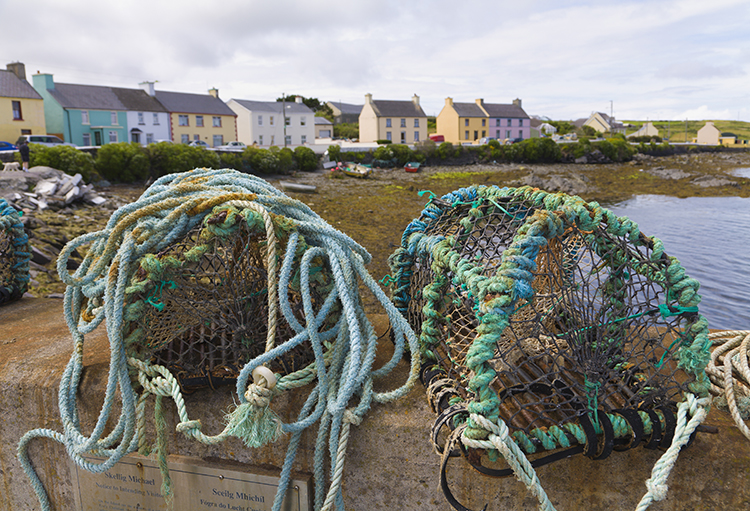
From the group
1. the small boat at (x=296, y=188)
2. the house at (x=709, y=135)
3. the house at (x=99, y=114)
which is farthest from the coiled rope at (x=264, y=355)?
the house at (x=709, y=135)

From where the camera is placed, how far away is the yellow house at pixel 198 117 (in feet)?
150

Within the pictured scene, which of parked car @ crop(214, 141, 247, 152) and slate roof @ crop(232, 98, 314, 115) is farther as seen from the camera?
slate roof @ crop(232, 98, 314, 115)

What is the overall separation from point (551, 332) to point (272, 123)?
53391 mm

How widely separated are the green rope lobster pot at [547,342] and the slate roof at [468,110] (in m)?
62.2

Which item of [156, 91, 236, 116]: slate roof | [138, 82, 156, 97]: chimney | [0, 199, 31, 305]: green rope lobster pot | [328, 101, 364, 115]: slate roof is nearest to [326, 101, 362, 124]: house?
[328, 101, 364, 115]: slate roof

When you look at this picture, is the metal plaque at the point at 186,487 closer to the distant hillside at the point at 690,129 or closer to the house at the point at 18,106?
the house at the point at 18,106

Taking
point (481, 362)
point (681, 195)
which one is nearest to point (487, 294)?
point (481, 362)

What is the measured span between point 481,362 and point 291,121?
177ft

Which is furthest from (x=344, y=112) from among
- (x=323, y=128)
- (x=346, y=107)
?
(x=323, y=128)

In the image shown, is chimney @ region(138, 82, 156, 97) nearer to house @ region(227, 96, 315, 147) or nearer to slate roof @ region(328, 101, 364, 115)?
house @ region(227, 96, 315, 147)

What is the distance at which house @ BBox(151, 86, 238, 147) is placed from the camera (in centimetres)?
4559

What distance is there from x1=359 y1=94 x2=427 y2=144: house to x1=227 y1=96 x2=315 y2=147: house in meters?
8.25

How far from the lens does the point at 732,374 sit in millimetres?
2740

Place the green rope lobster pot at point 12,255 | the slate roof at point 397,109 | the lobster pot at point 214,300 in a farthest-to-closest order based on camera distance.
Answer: the slate roof at point 397,109 < the green rope lobster pot at point 12,255 < the lobster pot at point 214,300
